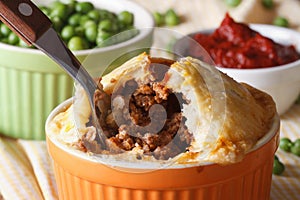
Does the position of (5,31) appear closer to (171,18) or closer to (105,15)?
(105,15)

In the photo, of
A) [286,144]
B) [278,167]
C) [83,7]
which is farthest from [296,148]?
[83,7]

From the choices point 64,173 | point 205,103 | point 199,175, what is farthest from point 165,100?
point 64,173

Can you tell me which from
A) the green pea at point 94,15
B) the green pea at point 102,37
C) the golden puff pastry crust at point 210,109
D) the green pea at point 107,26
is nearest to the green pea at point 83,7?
the green pea at point 94,15

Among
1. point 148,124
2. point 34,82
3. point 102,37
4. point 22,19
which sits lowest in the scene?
point 34,82

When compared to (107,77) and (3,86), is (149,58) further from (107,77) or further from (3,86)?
(3,86)

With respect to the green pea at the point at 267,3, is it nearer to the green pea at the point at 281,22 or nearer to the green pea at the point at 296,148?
the green pea at the point at 281,22
